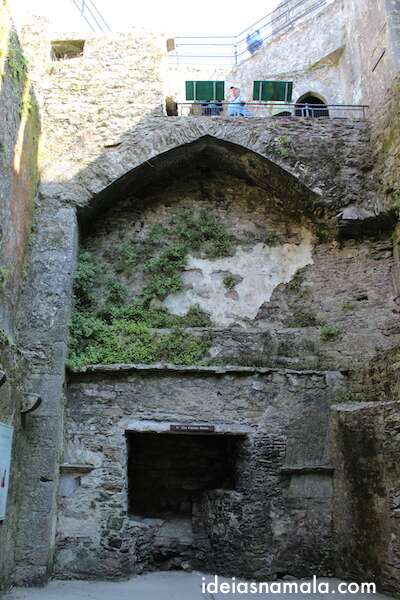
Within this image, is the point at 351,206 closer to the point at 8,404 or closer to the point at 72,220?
the point at 72,220

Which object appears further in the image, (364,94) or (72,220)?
(364,94)

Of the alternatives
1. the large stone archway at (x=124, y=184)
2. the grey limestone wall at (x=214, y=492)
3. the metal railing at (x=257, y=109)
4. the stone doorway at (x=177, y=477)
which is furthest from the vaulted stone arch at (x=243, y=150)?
the stone doorway at (x=177, y=477)

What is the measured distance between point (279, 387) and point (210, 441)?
137cm

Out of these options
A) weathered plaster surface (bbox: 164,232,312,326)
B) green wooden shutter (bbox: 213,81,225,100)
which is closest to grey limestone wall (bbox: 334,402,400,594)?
weathered plaster surface (bbox: 164,232,312,326)

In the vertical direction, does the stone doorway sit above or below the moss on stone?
below

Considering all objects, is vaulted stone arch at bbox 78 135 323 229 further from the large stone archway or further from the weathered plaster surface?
the weathered plaster surface

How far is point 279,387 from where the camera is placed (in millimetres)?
7012

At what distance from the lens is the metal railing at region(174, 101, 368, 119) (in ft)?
28.1

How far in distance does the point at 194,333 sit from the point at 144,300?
928 mm

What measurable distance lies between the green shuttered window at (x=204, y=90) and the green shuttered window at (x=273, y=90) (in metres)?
0.68

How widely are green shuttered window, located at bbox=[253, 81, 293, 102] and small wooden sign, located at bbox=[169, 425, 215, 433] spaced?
665 cm

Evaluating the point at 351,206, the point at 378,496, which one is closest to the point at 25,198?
the point at 351,206

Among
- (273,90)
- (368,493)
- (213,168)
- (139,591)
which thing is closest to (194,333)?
(213,168)

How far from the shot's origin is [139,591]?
228 inches
